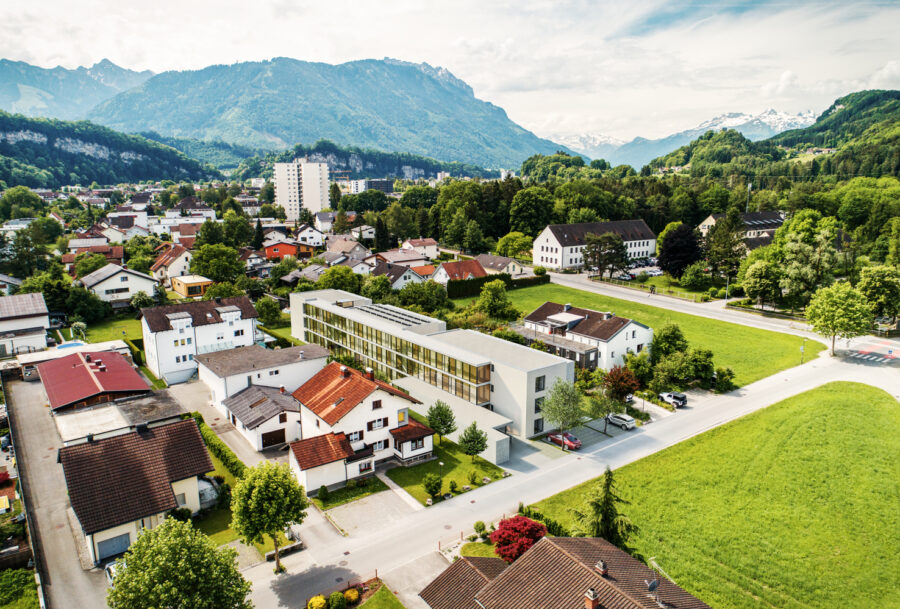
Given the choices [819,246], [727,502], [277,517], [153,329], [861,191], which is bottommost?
[727,502]

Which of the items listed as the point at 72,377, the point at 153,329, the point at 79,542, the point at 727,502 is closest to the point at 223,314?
the point at 153,329

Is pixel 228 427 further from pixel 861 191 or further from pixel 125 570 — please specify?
pixel 861 191

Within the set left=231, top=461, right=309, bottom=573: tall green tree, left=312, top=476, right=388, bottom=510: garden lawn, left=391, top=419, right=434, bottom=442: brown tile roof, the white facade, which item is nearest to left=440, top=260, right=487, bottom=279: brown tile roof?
the white facade

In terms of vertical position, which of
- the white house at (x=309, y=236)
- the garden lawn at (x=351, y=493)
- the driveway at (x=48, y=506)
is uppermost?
the white house at (x=309, y=236)

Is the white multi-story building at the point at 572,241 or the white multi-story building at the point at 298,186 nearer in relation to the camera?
the white multi-story building at the point at 572,241

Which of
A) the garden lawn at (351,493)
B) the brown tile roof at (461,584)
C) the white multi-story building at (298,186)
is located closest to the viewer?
the brown tile roof at (461,584)

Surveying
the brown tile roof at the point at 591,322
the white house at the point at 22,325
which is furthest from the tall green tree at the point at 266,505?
the white house at the point at 22,325

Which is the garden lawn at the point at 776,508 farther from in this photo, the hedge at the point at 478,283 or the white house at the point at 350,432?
the hedge at the point at 478,283
